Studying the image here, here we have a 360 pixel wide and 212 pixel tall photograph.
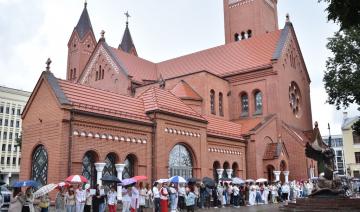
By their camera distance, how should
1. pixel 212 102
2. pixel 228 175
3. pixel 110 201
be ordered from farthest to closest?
1. pixel 212 102
2. pixel 228 175
3. pixel 110 201

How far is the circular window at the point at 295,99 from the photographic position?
4190 cm

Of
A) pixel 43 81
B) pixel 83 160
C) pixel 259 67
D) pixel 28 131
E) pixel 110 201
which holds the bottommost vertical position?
pixel 110 201

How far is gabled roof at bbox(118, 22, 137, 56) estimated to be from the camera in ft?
202

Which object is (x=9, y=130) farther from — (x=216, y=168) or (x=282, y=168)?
(x=282, y=168)

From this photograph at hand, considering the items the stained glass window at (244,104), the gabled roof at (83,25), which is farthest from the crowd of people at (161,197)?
the gabled roof at (83,25)

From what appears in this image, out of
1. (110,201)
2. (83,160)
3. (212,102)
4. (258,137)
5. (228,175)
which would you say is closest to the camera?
(110,201)

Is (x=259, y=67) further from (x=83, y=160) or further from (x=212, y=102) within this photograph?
(x=83, y=160)

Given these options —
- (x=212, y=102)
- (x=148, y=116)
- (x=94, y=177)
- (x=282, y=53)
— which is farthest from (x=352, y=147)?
(x=94, y=177)

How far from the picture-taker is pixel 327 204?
1778cm

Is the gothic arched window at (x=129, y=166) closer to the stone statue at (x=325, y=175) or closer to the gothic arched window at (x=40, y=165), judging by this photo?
the gothic arched window at (x=40, y=165)

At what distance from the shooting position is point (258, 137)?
34.8 m

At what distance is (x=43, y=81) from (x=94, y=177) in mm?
6103

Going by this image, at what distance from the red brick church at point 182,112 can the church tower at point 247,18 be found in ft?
0.45

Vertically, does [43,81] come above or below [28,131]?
above
